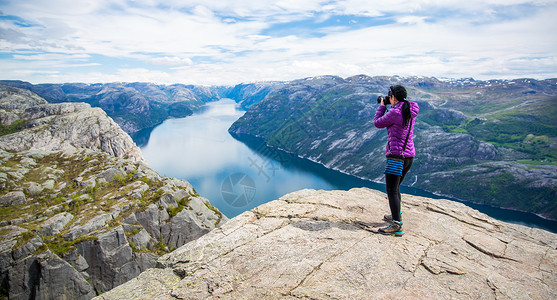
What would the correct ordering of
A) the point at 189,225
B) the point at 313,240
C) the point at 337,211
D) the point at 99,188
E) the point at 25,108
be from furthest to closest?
the point at 25,108, the point at 99,188, the point at 189,225, the point at 337,211, the point at 313,240

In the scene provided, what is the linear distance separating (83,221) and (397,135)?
125ft

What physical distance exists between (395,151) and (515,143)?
231 m

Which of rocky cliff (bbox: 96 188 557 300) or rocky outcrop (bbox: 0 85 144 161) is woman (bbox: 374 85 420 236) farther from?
rocky outcrop (bbox: 0 85 144 161)

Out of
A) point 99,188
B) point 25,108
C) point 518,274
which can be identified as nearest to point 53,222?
point 99,188

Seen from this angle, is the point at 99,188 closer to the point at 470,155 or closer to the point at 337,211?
the point at 337,211

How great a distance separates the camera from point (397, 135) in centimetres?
805

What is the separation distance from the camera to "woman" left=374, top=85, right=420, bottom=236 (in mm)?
7855

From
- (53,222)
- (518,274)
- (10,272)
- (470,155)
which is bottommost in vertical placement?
(470,155)

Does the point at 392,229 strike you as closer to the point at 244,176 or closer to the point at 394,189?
the point at 394,189

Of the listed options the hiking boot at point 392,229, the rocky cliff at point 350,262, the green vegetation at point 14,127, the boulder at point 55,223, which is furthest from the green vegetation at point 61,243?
the green vegetation at point 14,127

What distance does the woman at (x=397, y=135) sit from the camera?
25.8 feet

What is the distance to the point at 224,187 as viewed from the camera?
121000 mm

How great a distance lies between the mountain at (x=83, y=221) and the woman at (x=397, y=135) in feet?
106

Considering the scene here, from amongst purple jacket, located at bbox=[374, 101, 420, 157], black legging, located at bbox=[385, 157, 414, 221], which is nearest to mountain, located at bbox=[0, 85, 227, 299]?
black legging, located at bbox=[385, 157, 414, 221]
